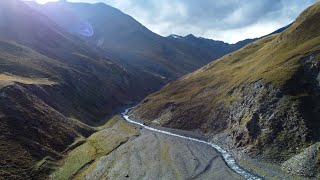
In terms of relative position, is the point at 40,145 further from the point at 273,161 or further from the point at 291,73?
the point at 291,73

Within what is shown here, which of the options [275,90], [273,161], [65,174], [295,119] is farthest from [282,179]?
[65,174]

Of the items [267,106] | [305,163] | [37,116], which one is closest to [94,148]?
[37,116]

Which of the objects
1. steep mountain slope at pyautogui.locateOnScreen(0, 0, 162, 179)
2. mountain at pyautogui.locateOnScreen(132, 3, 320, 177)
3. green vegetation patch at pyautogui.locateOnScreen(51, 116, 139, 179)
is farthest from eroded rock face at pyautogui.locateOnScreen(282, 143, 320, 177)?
steep mountain slope at pyautogui.locateOnScreen(0, 0, 162, 179)

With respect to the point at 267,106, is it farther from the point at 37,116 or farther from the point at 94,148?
the point at 37,116

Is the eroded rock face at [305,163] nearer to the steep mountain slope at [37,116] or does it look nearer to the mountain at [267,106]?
the mountain at [267,106]

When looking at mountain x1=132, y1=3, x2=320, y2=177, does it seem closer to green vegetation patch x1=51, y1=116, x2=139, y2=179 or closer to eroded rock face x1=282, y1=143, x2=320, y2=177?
eroded rock face x1=282, y1=143, x2=320, y2=177

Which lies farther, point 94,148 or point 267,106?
point 94,148

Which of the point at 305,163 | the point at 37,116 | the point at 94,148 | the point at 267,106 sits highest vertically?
the point at 267,106

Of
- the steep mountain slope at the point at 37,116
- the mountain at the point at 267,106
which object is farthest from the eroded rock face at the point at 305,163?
the steep mountain slope at the point at 37,116
